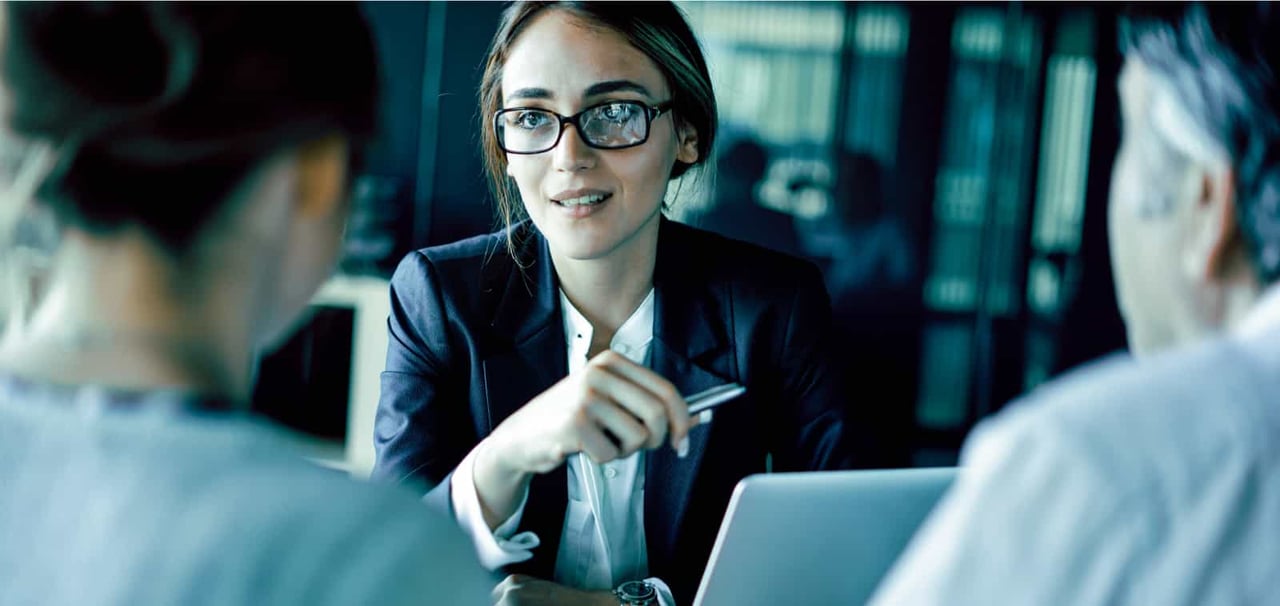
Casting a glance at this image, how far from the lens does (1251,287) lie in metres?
0.92

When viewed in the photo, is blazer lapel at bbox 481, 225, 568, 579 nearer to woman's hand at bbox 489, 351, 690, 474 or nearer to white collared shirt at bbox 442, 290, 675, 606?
white collared shirt at bbox 442, 290, 675, 606

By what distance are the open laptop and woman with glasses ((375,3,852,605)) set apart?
0.58m

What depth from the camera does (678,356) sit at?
6.45ft

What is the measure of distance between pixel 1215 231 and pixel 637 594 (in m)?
0.76

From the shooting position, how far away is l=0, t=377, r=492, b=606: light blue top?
637mm

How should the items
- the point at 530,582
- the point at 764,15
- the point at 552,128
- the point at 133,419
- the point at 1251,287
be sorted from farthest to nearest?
the point at 764,15 < the point at 552,128 < the point at 530,582 < the point at 1251,287 < the point at 133,419

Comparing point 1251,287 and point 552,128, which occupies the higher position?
point 552,128

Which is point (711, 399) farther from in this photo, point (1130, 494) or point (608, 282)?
point (608, 282)

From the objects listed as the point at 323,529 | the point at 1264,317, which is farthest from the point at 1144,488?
the point at 323,529

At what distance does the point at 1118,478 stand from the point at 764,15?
350 centimetres

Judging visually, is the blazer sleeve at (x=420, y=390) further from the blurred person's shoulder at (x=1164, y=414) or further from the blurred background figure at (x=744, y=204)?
the blurred background figure at (x=744, y=204)

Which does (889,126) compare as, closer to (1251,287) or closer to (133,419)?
(1251,287)

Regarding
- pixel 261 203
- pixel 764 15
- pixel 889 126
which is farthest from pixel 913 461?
pixel 261 203

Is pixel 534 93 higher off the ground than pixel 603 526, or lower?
higher
